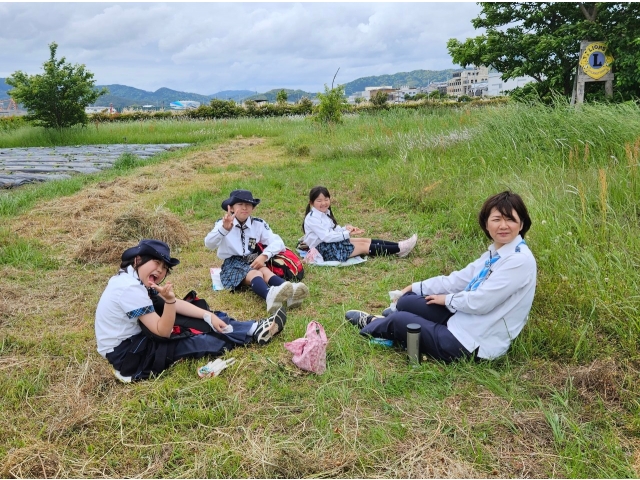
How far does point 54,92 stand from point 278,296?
14.2 metres

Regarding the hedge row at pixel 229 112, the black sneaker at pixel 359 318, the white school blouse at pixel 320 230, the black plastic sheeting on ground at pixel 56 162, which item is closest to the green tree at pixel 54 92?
the black plastic sheeting on ground at pixel 56 162

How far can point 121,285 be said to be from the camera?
99.8 inches

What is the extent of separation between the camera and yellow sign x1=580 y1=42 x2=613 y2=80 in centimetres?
833

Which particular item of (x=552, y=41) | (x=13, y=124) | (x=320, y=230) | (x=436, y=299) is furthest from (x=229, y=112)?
(x=436, y=299)

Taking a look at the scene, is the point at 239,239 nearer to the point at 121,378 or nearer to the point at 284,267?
the point at 284,267

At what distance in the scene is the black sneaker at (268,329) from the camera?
300 centimetres

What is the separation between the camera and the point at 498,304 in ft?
8.21

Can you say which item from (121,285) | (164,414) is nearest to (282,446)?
(164,414)

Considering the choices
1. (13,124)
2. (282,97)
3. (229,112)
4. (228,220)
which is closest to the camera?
(228,220)

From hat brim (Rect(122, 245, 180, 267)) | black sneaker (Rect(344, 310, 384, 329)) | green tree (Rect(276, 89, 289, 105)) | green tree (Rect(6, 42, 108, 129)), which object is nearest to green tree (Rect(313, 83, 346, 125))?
green tree (Rect(6, 42, 108, 129))

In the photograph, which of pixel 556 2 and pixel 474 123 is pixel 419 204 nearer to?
pixel 474 123

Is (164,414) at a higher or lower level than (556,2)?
lower

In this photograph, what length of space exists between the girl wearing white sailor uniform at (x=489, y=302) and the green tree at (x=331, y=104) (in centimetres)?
1243

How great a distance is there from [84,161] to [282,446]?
10.5 metres
